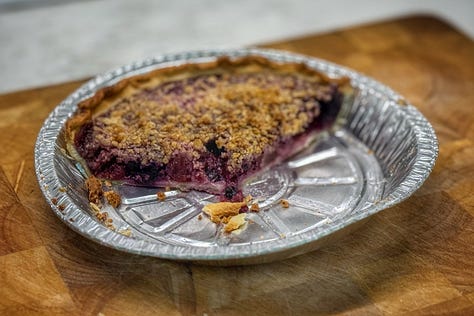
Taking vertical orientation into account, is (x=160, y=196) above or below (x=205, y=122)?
Answer: below

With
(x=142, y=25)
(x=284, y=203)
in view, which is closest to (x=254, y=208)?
(x=284, y=203)

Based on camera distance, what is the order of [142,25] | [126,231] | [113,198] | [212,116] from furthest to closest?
[142,25] < [212,116] < [113,198] < [126,231]

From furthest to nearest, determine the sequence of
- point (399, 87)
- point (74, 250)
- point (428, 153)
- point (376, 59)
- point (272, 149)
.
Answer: point (376, 59)
point (399, 87)
point (272, 149)
point (428, 153)
point (74, 250)

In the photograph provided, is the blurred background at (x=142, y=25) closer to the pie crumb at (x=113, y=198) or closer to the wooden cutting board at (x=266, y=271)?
the wooden cutting board at (x=266, y=271)

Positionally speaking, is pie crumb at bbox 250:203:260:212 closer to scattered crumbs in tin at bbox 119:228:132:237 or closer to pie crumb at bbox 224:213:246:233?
pie crumb at bbox 224:213:246:233

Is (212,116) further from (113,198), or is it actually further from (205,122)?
(113,198)

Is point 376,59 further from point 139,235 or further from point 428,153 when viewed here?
point 139,235

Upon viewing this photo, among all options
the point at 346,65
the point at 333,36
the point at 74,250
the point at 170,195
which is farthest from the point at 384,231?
the point at 333,36

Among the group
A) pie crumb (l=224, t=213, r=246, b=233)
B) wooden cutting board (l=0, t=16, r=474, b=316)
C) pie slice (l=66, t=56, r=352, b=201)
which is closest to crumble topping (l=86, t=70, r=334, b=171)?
pie slice (l=66, t=56, r=352, b=201)
